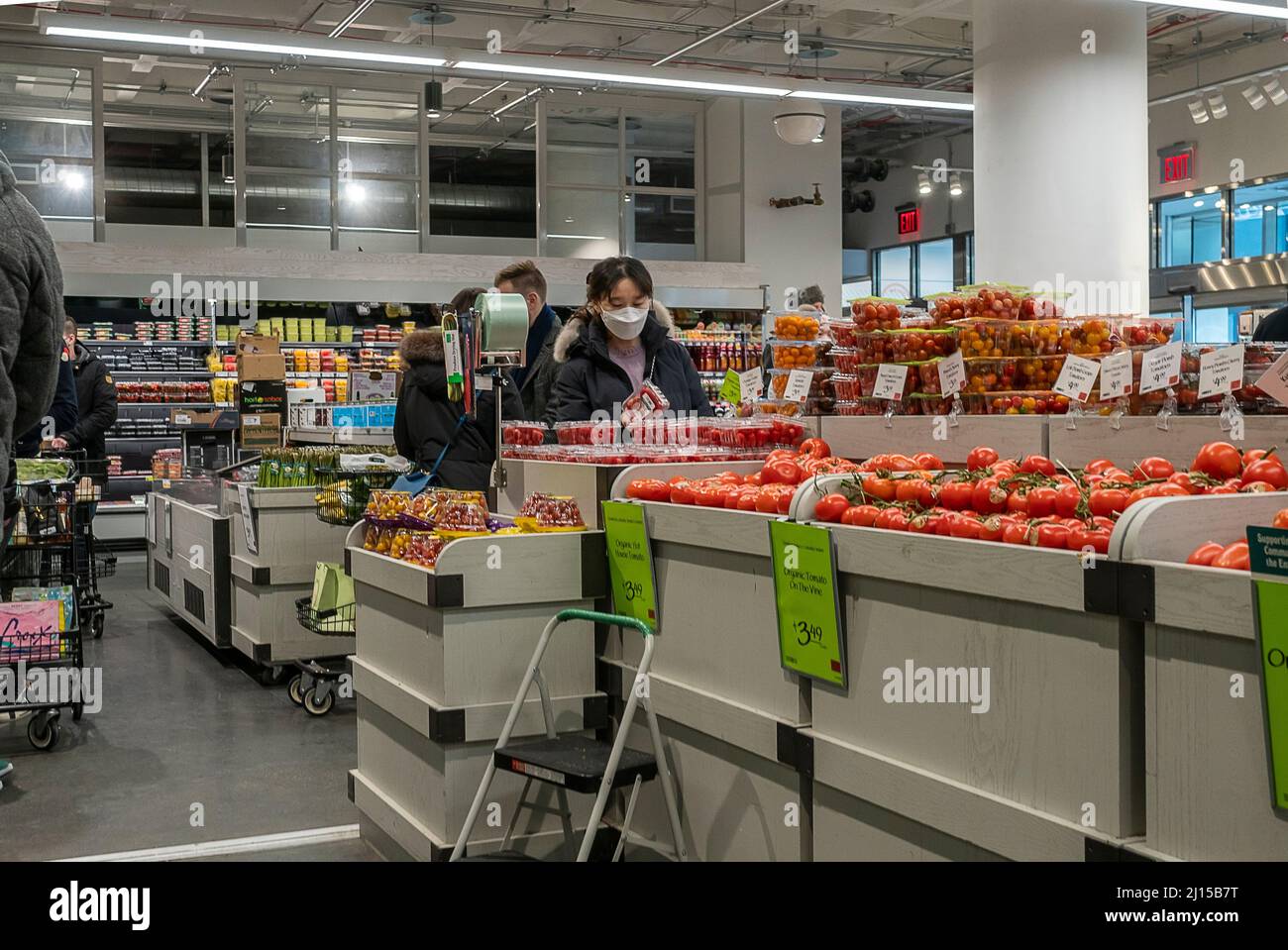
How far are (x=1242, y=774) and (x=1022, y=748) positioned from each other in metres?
0.43

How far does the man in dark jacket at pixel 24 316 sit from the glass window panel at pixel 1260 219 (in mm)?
13164

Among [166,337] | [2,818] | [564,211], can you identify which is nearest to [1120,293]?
[2,818]

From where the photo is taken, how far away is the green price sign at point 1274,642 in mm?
1734

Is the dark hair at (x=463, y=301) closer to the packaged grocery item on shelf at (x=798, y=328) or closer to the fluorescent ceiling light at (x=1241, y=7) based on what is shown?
the packaged grocery item on shelf at (x=798, y=328)

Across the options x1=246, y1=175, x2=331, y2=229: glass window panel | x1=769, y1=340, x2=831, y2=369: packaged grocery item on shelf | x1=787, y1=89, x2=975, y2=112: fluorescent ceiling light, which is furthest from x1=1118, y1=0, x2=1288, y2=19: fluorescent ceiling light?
x1=246, y1=175, x2=331, y2=229: glass window panel

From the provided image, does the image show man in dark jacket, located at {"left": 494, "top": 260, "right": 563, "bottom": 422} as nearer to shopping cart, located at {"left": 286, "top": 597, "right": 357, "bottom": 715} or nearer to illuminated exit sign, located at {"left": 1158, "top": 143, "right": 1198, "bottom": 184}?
shopping cart, located at {"left": 286, "top": 597, "right": 357, "bottom": 715}

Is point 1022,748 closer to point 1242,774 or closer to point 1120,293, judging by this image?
point 1242,774

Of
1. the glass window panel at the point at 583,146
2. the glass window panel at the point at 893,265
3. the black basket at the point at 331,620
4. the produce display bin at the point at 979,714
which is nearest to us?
the produce display bin at the point at 979,714

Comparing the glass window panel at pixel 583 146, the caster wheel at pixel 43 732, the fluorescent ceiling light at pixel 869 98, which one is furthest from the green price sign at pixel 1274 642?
the glass window panel at pixel 583 146

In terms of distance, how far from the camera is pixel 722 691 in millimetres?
3061

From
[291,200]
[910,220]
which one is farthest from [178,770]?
[910,220]

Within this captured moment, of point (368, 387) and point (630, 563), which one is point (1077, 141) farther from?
point (368, 387)

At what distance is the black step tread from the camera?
2.86 metres

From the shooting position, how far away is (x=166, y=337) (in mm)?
12836
